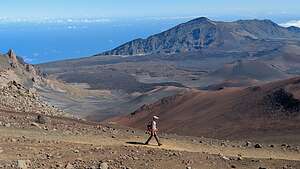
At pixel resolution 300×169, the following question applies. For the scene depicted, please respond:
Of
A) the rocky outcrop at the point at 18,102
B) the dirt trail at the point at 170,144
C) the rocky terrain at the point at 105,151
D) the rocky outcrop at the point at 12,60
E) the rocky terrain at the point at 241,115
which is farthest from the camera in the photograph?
the rocky outcrop at the point at 12,60

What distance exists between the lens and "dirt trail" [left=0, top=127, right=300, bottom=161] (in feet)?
60.8

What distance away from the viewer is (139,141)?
19.8m

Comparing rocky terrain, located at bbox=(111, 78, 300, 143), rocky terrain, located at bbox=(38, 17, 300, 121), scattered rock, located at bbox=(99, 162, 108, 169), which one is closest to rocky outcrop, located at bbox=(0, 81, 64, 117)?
rocky terrain, located at bbox=(111, 78, 300, 143)

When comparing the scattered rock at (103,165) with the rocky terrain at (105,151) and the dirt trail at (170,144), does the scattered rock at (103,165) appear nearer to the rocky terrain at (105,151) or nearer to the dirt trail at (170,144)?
the rocky terrain at (105,151)

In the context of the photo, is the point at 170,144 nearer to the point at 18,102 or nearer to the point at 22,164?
the point at 22,164

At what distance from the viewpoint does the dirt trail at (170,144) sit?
18547 millimetres

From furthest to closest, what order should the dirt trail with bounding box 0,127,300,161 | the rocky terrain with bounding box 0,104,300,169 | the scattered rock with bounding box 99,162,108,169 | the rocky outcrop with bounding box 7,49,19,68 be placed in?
the rocky outcrop with bounding box 7,49,19,68 < the dirt trail with bounding box 0,127,300,161 < the rocky terrain with bounding box 0,104,300,169 < the scattered rock with bounding box 99,162,108,169

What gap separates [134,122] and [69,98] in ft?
112

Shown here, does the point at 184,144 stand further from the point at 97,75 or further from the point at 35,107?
the point at 97,75

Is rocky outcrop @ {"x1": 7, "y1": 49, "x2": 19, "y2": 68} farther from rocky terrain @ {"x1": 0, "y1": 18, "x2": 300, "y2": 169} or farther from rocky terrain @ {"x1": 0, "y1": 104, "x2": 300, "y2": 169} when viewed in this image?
rocky terrain @ {"x1": 0, "y1": 104, "x2": 300, "y2": 169}

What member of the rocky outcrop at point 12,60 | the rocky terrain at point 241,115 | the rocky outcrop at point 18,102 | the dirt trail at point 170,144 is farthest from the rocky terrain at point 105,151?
the rocky outcrop at point 12,60

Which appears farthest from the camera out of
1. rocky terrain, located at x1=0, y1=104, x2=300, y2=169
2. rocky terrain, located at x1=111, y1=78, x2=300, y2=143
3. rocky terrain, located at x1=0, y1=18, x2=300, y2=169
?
rocky terrain, located at x1=111, y1=78, x2=300, y2=143

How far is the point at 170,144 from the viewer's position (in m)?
20.0

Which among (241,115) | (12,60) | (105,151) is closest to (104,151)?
(105,151)
